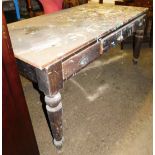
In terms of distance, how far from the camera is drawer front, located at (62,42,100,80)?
101 cm

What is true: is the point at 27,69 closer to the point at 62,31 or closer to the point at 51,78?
the point at 51,78

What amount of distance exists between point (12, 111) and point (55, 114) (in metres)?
0.29

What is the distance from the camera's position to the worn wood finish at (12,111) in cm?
73

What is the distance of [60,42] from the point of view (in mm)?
1097

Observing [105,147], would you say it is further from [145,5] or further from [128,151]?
[145,5]

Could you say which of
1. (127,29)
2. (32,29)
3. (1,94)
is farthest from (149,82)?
(1,94)

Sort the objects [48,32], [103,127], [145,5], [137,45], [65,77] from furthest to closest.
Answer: [145,5], [137,45], [103,127], [48,32], [65,77]

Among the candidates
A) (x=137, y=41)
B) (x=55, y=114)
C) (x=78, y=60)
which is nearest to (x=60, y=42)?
(x=78, y=60)

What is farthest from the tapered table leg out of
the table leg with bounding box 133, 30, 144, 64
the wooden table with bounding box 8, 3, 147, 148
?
the table leg with bounding box 133, 30, 144, 64

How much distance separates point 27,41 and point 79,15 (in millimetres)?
606

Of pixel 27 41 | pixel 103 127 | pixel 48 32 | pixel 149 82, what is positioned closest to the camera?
pixel 27 41

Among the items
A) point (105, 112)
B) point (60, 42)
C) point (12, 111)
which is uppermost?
point (60, 42)

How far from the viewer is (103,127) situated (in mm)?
1381

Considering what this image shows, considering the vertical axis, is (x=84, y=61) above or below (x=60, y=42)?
below
